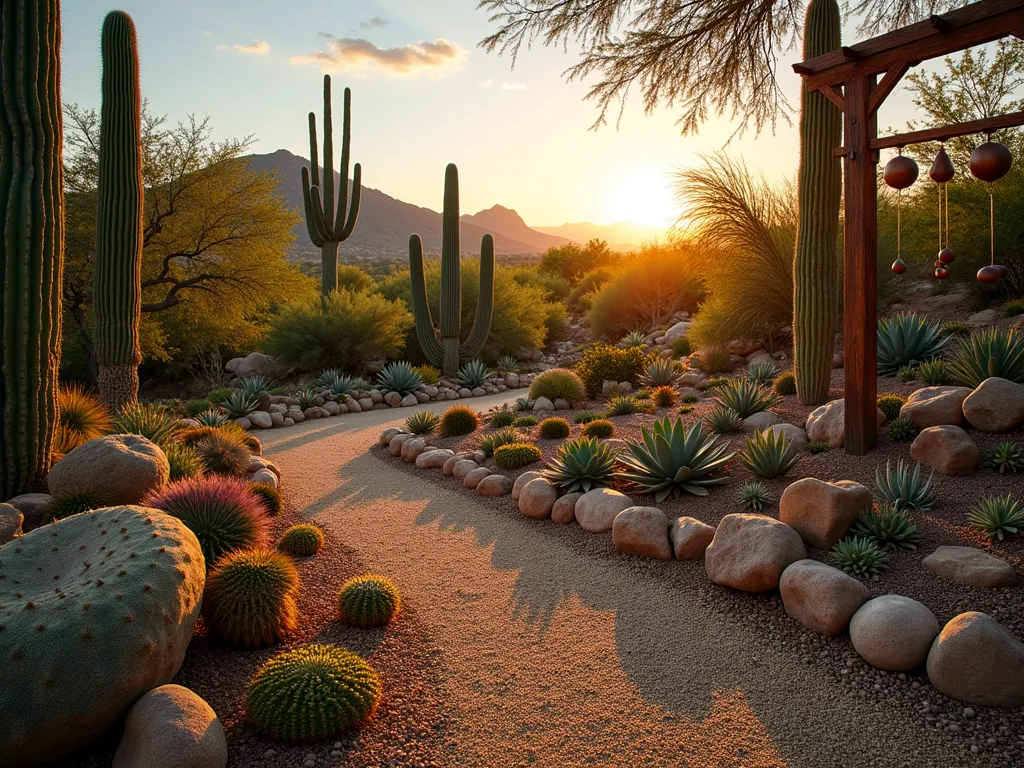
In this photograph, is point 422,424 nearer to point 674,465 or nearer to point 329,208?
point 674,465

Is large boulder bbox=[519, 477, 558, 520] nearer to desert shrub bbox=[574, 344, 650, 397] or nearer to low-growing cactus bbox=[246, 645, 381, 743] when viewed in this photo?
low-growing cactus bbox=[246, 645, 381, 743]

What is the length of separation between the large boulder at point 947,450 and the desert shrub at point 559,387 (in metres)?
6.49

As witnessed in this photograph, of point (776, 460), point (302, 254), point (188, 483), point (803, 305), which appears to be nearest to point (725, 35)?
point (803, 305)

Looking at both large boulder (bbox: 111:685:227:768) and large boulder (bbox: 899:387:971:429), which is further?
large boulder (bbox: 899:387:971:429)

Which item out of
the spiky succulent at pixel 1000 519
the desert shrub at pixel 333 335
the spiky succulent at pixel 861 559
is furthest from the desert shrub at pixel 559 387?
the spiky succulent at pixel 1000 519

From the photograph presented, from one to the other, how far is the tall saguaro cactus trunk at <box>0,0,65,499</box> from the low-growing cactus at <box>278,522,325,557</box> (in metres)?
2.28

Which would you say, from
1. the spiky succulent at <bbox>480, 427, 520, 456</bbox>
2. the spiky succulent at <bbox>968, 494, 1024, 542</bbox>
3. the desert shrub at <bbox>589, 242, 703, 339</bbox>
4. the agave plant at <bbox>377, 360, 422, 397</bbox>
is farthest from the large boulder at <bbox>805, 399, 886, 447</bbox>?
the desert shrub at <bbox>589, 242, 703, 339</bbox>

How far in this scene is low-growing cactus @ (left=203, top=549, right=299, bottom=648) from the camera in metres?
3.93

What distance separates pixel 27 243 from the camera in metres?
5.84

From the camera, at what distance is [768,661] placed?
3.81m

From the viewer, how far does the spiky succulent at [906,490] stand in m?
5.08

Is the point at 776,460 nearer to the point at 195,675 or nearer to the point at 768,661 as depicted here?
the point at 768,661

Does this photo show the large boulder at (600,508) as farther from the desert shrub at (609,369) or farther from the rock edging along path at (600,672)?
the desert shrub at (609,369)

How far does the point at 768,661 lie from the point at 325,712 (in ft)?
7.91
